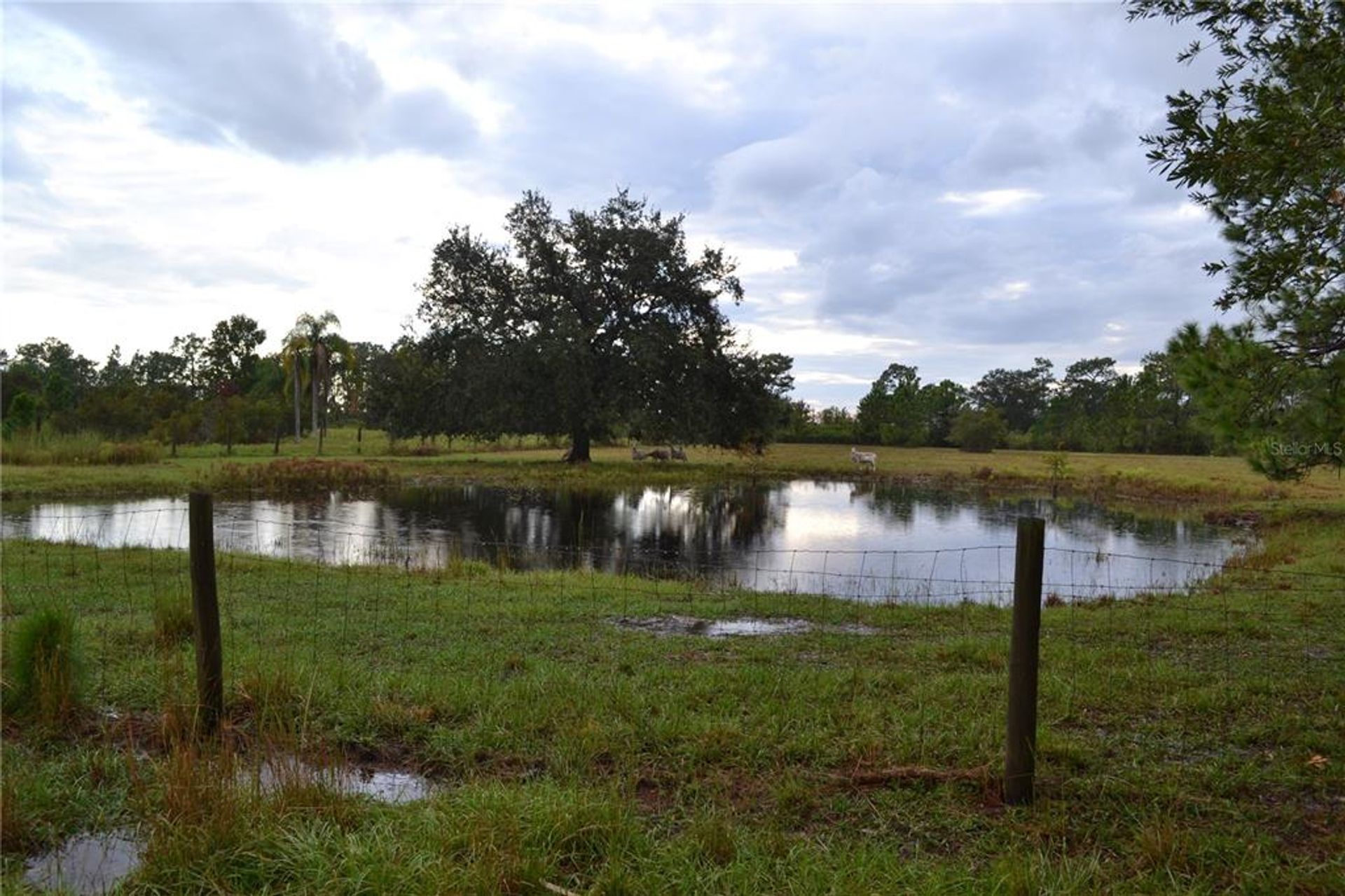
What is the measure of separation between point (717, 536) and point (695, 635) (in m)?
12.7

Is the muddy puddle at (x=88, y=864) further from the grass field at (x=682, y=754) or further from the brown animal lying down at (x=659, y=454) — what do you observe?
the brown animal lying down at (x=659, y=454)

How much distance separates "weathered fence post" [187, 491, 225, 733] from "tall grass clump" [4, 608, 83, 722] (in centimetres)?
82

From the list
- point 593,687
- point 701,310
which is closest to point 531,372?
point 701,310

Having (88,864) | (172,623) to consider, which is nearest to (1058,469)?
(172,623)

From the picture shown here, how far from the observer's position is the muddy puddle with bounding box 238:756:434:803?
3.91 meters

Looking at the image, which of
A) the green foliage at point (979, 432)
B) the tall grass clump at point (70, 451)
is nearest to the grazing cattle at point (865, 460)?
the green foliage at point (979, 432)

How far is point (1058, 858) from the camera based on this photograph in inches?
139

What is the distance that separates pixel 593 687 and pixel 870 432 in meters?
65.9

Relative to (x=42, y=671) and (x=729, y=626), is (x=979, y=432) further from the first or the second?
(x=42, y=671)

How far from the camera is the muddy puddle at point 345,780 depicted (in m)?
3.91

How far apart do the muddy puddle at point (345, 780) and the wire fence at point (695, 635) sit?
0.61 m

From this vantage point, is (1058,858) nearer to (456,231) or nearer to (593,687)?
(593,687)

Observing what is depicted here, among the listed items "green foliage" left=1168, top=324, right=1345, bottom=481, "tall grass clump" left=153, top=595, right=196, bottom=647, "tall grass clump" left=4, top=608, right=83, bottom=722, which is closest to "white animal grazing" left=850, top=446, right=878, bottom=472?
"green foliage" left=1168, top=324, right=1345, bottom=481

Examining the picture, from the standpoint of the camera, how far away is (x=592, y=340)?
36031 mm
